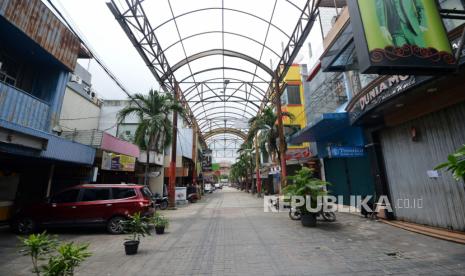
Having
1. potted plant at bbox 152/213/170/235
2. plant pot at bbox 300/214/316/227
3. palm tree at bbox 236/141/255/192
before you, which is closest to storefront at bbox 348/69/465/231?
plant pot at bbox 300/214/316/227

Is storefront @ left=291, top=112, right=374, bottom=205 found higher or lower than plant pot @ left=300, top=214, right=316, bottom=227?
higher

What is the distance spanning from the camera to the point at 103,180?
16891mm

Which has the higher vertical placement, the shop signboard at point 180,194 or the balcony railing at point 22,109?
the balcony railing at point 22,109

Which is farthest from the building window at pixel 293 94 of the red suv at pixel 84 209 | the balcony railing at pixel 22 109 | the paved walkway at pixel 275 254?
the balcony railing at pixel 22 109

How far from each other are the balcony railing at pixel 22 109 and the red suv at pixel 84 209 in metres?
2.89

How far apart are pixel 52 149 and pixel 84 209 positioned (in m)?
2.56

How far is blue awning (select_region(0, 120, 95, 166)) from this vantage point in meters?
7.12

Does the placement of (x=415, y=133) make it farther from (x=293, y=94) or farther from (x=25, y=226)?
(x=293, y=94)

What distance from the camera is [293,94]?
26.2 m

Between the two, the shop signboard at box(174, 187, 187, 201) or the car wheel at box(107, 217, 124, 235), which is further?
the shop signboard at box(174, 187, 187, 201)

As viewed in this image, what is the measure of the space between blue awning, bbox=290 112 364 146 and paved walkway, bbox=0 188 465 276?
5.01 m

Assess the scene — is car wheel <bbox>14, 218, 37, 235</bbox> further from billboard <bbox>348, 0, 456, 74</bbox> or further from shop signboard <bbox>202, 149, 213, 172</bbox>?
shop signboard <bbox>202, 149, 213, 172</bbox>

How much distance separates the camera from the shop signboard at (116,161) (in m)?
12.2

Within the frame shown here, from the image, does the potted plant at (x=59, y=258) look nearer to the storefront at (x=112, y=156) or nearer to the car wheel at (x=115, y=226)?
the car wheel at (x=115, y=226)
